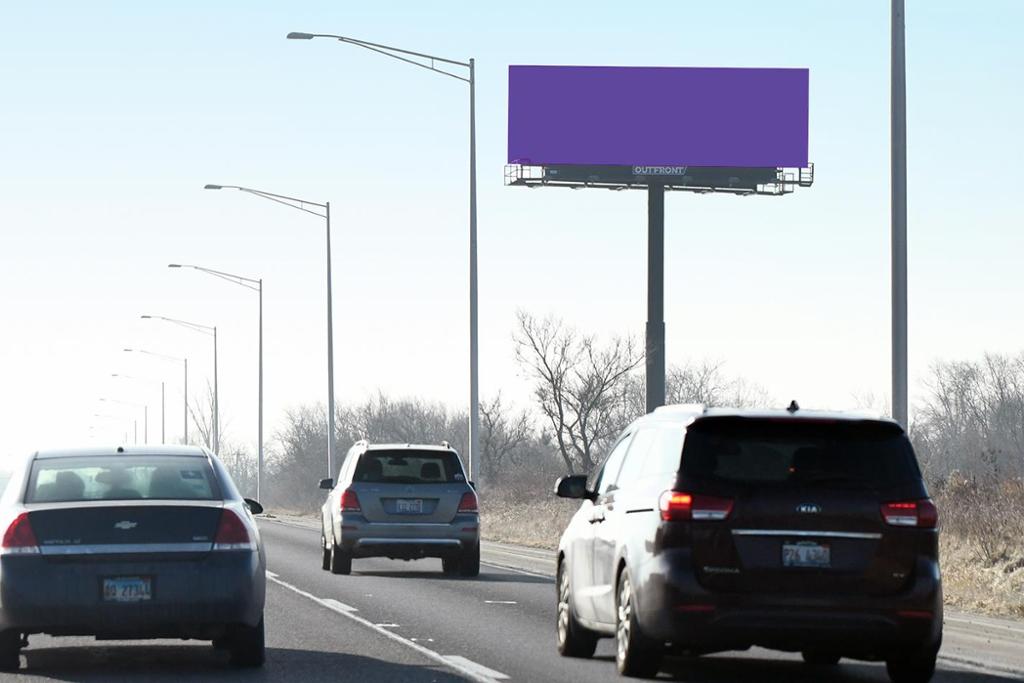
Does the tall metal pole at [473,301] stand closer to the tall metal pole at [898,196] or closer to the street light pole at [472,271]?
the street light pole at [472,271]

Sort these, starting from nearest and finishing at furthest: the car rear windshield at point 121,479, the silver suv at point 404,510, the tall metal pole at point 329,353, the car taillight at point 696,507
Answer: the car taillight at point 696,507, the car rear windshield at point 121,479, the silver suv at point 404,510, the tall metal pole at point 329,353

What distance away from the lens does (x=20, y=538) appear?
1370 centimetres

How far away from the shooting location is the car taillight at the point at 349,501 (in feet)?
88.6

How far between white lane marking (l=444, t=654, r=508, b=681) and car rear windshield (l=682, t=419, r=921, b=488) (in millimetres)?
2232

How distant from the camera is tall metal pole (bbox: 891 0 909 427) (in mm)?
20766

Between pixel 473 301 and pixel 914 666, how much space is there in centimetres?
2825

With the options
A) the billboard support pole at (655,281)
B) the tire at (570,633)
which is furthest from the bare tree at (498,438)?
the tire at (570,633)

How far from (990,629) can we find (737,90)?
52.6m

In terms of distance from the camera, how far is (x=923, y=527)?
12.6m

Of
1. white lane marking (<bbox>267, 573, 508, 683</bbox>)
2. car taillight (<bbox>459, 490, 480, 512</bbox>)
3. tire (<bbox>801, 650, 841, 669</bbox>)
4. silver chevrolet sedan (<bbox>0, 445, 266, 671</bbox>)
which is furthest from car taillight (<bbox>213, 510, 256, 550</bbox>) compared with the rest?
car taillight (<bbox>459, 490, 480, 512</bbox>)

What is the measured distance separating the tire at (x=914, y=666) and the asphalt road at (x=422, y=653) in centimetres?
74

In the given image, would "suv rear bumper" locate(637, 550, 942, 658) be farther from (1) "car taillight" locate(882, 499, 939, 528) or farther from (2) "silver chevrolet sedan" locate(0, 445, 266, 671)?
(2) "silver chevrolet sedan" locate(0, 445, 266, 671)

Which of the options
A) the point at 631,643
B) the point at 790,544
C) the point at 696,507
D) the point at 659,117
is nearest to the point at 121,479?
the point at 631,643

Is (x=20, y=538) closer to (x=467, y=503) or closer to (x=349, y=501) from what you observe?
(x=349, y=501)
